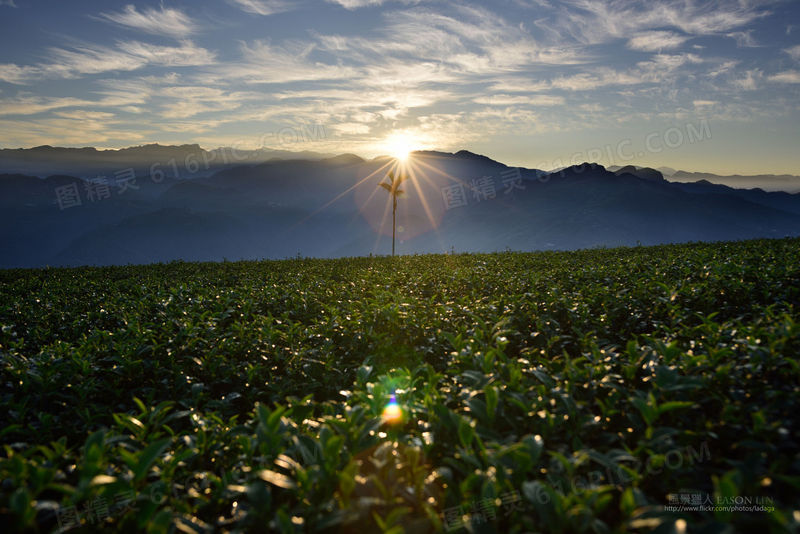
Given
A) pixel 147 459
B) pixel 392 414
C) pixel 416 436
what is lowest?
pixel 416 436

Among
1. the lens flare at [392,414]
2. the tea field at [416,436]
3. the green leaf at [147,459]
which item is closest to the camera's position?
the tea field at [416,436]

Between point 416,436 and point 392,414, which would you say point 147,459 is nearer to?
point 392,414

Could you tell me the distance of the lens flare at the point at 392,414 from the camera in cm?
261

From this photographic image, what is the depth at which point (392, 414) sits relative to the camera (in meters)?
2.65

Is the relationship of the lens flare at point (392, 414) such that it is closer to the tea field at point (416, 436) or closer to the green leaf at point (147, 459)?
the tea field at point (416, 436)

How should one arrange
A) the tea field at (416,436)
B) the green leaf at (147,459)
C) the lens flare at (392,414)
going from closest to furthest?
the tea field at (416,436) → the green leaf at (147,459) → the lens flare at (392,414)

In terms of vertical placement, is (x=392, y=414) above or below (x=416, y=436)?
above

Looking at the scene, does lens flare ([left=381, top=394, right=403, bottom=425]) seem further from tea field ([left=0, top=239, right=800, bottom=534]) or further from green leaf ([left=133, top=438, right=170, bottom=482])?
green leaf ([left=133, top=438, right=170, bottom=482])

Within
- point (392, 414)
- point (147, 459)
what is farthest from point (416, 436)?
point (147, 459)

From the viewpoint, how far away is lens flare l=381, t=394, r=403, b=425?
103 inches

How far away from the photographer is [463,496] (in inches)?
77.7

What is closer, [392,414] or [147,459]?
[147,459]

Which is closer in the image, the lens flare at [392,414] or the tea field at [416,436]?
the tea field at [416,436]

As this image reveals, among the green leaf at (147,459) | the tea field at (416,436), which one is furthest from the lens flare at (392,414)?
the green leaf at (147,459)
